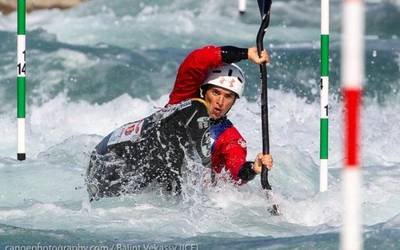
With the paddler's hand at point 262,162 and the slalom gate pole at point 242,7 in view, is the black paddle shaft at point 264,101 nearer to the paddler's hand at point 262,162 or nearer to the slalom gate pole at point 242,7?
the paddler's hand at point 262,162

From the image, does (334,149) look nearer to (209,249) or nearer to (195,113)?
(195,113)

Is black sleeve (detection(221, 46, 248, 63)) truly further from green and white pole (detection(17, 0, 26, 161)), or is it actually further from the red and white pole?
the red and white pole

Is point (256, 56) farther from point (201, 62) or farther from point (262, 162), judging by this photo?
point (262, 162)

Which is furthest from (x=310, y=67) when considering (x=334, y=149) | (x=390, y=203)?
(x=390, y=203)

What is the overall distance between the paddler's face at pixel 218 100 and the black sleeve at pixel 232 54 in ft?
0.61

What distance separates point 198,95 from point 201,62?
0.21 meters

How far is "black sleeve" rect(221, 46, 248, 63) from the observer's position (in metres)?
5.66

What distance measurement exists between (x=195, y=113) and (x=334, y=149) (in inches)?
115

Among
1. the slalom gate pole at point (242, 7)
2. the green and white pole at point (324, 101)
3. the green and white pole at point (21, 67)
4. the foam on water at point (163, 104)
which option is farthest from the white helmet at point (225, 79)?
the slalom gate pole at point (242, 7)

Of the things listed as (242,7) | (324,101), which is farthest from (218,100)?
(242,7)

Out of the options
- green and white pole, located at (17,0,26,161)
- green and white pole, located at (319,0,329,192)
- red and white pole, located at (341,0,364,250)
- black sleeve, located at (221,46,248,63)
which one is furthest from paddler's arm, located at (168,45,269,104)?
A: red and white pole, located at (341,0,364,250)

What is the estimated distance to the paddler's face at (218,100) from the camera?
229 inches

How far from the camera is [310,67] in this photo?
10.6m

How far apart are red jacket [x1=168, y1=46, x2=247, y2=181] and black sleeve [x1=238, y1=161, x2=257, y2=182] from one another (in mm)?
36
